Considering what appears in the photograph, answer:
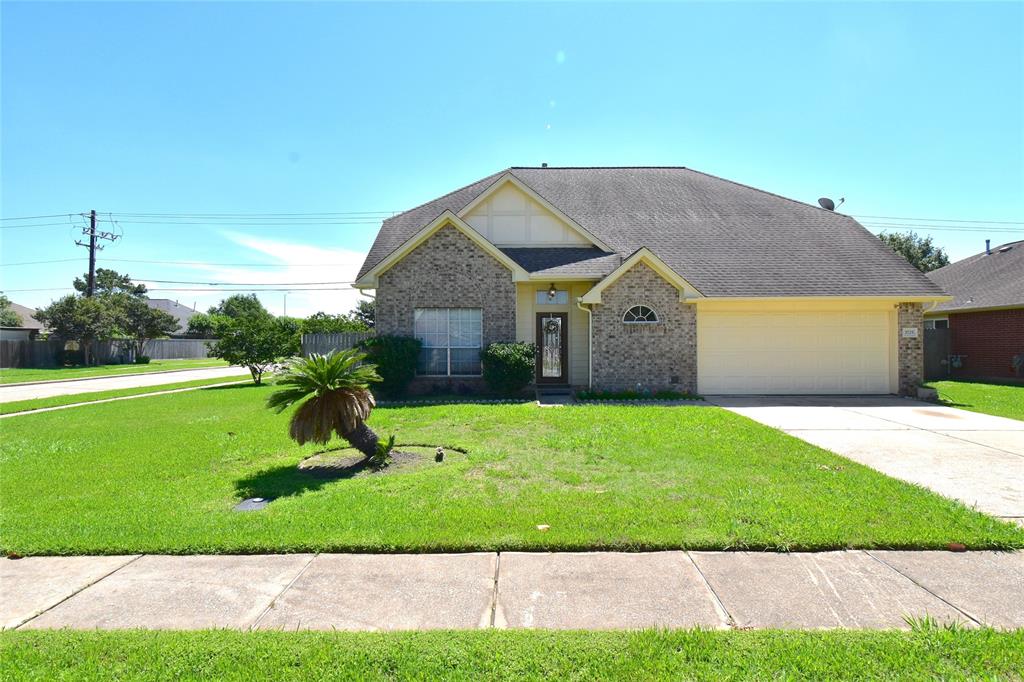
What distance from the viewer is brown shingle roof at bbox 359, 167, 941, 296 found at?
1402 cm

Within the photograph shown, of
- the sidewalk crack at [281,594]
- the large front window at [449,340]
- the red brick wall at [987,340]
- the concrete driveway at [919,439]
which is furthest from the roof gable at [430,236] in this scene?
the red brick wall at [987,340]

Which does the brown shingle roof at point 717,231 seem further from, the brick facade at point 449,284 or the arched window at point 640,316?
the brick facade at point 449,284

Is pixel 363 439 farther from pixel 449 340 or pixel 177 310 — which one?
pixel 177 310

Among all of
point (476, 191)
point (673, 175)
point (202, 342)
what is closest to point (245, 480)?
point (476, 191)

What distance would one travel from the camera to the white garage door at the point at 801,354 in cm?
1397

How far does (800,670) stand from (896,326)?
14.7 m

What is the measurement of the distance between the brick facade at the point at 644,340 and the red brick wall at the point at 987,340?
1314 centimetres

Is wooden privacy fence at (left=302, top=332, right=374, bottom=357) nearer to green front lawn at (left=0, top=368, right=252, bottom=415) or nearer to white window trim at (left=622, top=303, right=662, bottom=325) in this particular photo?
green front lawn at (left=0, top=368, right=252, bottom=415)

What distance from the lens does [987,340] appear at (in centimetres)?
1841

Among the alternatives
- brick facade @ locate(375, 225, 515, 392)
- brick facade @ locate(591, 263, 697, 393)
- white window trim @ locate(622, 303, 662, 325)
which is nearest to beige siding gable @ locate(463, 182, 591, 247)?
brick facade @ locate(375, 225, 515, 392)

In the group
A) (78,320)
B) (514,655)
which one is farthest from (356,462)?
(78,320)

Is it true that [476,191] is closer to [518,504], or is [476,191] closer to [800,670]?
[518,504]

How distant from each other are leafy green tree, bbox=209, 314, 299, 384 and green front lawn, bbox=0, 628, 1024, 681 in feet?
58.3

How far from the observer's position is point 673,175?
20.2 m
